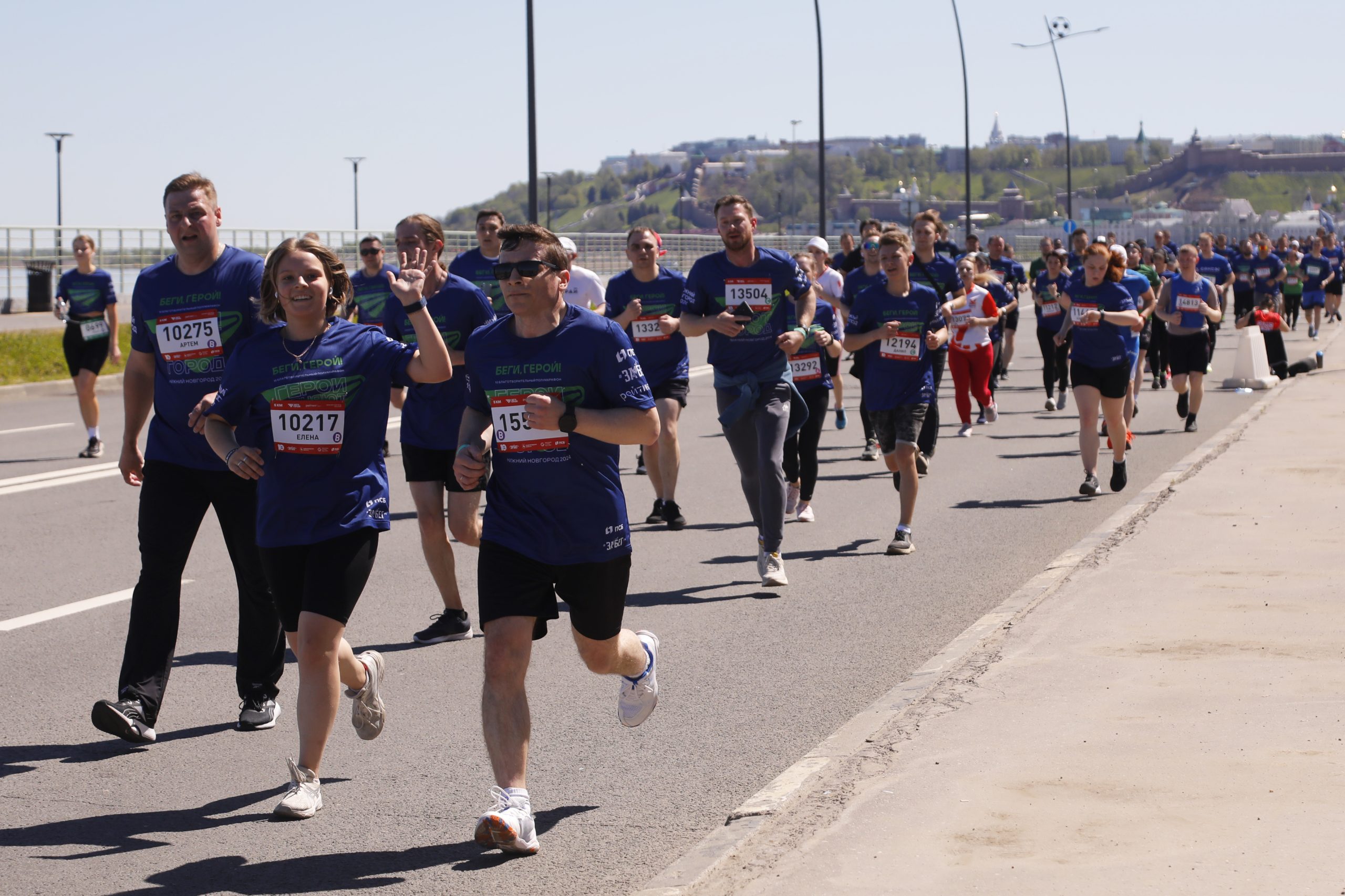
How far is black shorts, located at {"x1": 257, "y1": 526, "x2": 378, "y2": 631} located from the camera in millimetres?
5016

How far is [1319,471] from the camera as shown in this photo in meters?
12.2

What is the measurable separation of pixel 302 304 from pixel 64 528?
639cm

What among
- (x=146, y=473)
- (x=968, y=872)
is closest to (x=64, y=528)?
(x=146, y=473)

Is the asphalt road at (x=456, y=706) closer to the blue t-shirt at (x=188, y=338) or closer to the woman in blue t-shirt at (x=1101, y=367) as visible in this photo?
the woman in blue t-shirt at (x=1101, y=367)

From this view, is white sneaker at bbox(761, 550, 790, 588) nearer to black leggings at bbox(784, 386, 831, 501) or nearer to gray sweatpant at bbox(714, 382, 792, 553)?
gray sweatpant at bbox(714, 382, 792, 553)

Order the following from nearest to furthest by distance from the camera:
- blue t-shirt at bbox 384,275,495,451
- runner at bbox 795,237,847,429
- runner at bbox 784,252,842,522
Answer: blue t-shirt at bbox 384,275,495,451 < runner at bbox 784,252,842,522 < runner at bbox 795,237,847,429

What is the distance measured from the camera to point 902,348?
10.3m

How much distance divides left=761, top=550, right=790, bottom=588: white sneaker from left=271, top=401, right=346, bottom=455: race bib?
12.9 ft

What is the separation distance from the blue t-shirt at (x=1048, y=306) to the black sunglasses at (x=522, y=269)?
14278 mm

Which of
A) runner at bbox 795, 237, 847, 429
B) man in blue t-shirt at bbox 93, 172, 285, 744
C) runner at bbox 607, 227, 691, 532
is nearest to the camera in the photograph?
man in blue t-shirt at bbox 93, 172, 285, 744

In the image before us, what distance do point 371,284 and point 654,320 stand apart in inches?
84.5

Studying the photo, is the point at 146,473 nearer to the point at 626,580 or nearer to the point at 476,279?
the point at 626,580

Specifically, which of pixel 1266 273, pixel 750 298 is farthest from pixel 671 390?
pixel 1266 273

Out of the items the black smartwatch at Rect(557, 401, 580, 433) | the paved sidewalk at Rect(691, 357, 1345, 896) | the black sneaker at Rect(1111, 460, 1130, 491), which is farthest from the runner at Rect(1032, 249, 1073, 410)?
the black smartwatch at Rect(557, 401, 580, 433)
